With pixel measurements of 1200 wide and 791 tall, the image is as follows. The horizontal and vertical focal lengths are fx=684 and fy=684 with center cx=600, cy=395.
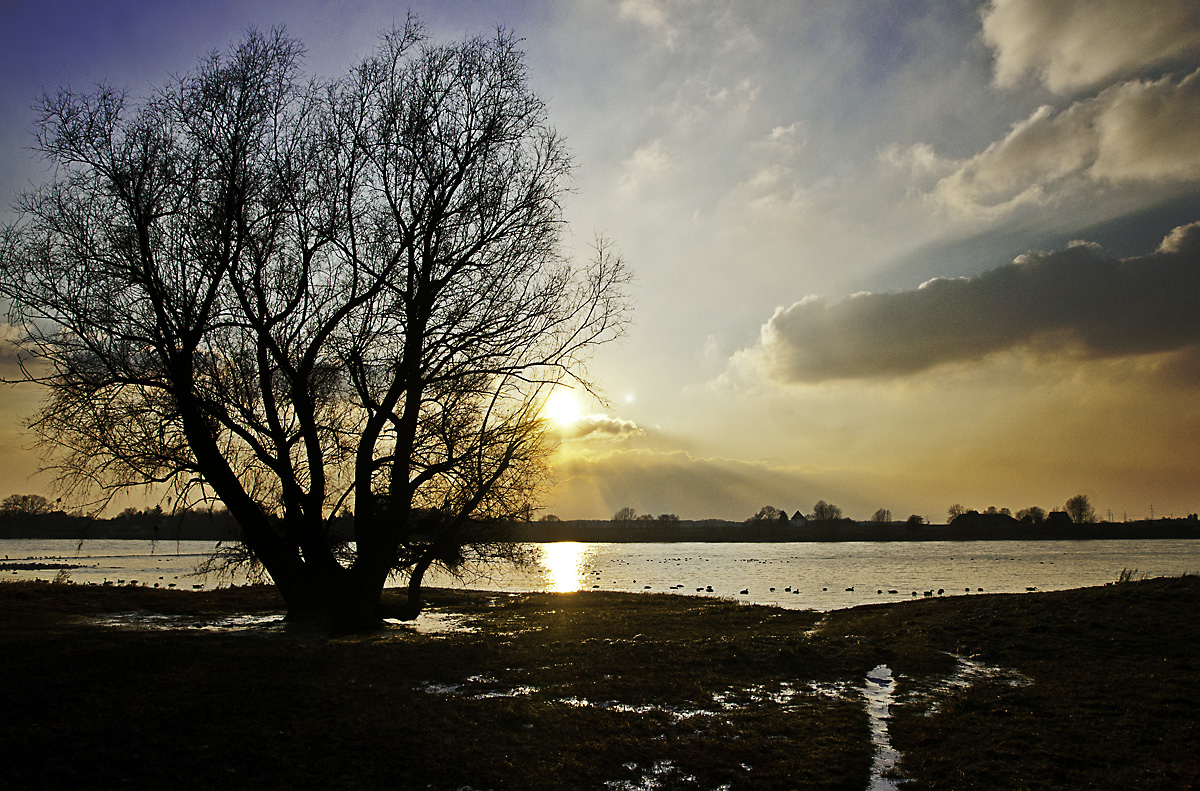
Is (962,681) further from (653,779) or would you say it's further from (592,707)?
(653,779)

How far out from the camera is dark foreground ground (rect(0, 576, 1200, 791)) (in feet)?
23.5

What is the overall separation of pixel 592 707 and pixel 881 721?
4.10 metres

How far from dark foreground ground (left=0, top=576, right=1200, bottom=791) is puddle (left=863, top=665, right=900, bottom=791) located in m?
0.13

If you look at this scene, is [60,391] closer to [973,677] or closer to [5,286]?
[5,286]

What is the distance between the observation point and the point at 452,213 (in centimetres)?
1747

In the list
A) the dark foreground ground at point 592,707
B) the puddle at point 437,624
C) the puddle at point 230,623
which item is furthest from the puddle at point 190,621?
the puddle at point 437,624

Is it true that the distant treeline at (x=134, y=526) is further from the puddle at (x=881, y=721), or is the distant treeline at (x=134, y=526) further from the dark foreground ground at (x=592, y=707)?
the puddle at (x=881, y=721)

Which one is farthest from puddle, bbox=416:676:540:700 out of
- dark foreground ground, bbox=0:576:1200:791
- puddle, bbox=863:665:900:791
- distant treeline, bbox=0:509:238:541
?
distant treeline, bbox=0:509:238:541

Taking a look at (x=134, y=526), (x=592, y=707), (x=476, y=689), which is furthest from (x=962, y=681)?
(x=134, y=526)

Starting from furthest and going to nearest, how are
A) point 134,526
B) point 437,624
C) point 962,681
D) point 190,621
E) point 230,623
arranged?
point 134,526, point 437,624, point 190,621, point 230,623, point 962,681

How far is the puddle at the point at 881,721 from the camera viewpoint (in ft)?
24.4

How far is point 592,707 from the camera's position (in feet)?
31.7

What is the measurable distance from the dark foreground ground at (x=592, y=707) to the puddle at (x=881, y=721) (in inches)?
5.1

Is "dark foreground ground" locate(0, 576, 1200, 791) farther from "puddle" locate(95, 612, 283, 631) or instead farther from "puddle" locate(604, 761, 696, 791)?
"puddle" locate(95, 612, 283, 631)
